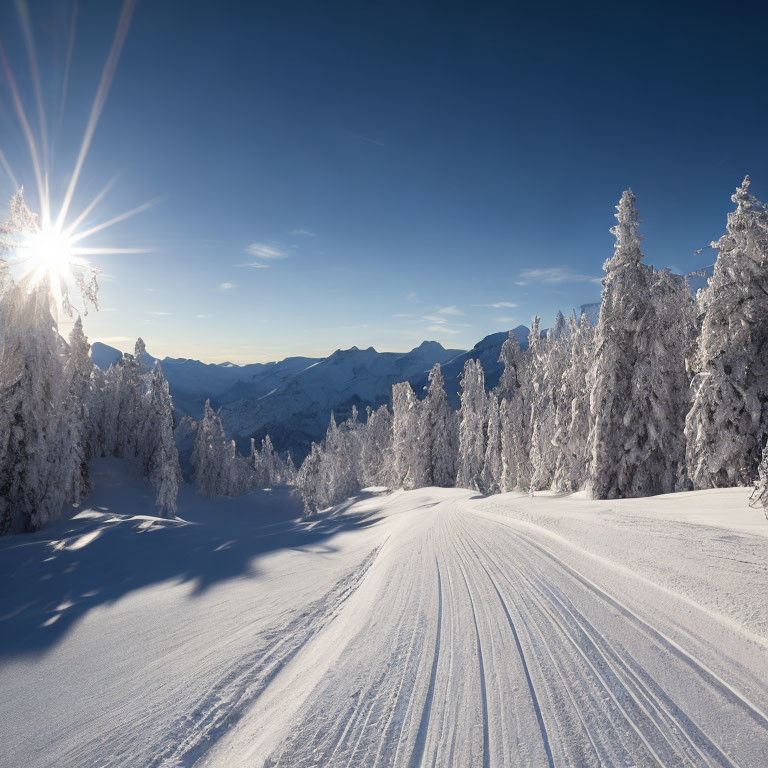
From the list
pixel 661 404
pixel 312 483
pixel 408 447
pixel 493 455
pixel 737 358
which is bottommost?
pixel 312 483

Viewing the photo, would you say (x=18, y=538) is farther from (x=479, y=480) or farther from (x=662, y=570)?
(x=479, y=480)

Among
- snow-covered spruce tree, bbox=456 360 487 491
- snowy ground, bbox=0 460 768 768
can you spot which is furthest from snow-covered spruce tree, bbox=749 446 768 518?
snow-covered spruce tree, bbox=456 360 487 491

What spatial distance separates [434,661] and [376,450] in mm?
52821

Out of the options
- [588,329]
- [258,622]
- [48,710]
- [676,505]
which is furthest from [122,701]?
[588,329]

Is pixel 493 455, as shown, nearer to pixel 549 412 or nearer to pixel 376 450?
pixel 549 412

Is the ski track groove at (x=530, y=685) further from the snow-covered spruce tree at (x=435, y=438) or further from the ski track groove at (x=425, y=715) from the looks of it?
the snow-covered spruce tree at (x=435, y=438)

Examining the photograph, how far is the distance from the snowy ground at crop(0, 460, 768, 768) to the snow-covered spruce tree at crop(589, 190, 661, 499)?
9652 millimetres

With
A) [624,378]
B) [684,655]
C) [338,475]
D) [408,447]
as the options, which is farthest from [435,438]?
[684,655]

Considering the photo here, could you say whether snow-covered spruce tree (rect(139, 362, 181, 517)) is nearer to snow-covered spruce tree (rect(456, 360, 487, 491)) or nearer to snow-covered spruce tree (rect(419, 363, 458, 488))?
snow-covered spruce tree (rect(419, 363, 458, 488))

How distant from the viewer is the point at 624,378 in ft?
53.6

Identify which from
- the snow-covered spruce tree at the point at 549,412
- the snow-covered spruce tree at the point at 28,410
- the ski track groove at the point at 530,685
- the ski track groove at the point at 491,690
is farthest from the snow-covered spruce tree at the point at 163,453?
the ski track groove at the point at 530,685

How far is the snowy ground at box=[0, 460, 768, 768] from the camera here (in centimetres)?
251

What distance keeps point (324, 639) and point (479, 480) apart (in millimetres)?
35029

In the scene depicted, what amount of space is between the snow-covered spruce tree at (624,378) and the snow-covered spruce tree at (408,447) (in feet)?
71.3
